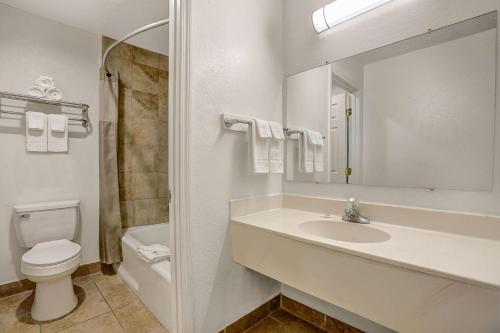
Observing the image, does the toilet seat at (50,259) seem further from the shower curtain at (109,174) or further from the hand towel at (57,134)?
the hand towel at (57,134)

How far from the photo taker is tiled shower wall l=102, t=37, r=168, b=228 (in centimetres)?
232

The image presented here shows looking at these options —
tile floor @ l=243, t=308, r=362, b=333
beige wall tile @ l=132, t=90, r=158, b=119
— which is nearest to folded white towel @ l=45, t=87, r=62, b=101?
beige wall tile @ l=132, t=90, r=158, b=119

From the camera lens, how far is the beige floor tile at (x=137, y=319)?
4.80 ft

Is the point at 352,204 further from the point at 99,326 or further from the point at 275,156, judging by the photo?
the point at 99,326

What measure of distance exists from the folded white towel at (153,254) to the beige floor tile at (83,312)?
43cm

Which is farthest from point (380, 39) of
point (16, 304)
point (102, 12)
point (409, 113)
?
point (16, 304)

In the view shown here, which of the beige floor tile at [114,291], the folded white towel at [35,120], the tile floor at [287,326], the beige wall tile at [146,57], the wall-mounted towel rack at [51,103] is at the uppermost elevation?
the beige wall tile at [146,57]

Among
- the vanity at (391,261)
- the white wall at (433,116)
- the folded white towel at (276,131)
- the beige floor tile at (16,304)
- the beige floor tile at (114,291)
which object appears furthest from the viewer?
the beige floor tile at (114,291)

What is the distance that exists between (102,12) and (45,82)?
2.39 ft

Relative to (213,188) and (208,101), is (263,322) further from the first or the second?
(208,101)

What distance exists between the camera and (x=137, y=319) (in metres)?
1.55

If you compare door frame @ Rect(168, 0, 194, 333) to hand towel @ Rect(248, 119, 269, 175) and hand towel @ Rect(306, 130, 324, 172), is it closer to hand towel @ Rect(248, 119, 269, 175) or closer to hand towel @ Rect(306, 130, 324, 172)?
hand towel @ Rect(248, 119, 269, 175)

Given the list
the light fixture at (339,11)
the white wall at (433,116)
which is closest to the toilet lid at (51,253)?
the white wall at (433,116)

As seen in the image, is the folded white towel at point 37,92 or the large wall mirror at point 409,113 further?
the folded white towel at point 37,92
